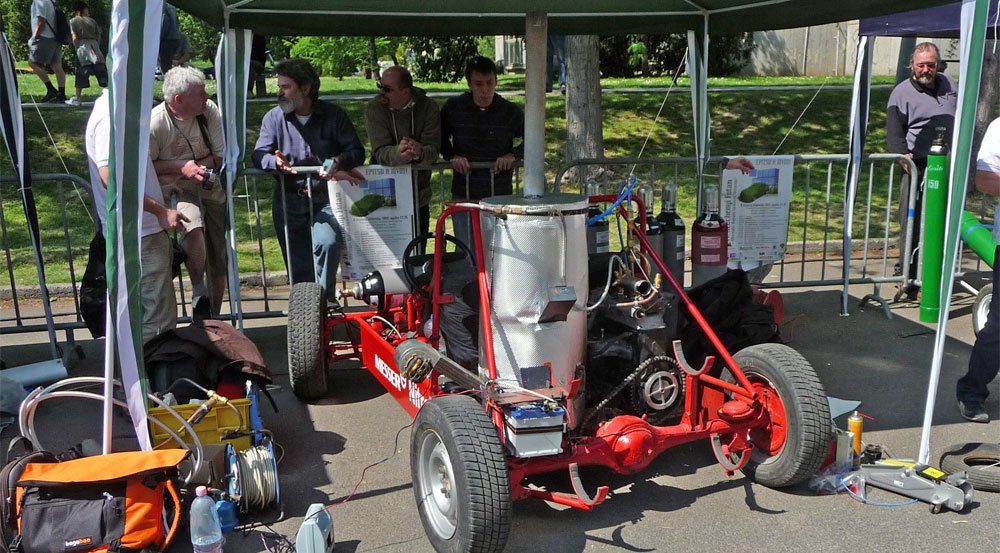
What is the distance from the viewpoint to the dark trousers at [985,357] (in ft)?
15.8

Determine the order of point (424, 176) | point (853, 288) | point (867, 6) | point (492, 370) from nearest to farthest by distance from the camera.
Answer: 1. point (492, 370)
2. point (867, 6)
3. point (424, 176)
4. point (853, 288)

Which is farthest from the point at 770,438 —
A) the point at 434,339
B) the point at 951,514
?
the point at 434,339

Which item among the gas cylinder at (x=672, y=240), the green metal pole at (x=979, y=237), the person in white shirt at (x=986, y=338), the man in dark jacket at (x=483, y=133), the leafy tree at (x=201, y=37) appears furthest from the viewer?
the leafy tree at (x=201, y=37)

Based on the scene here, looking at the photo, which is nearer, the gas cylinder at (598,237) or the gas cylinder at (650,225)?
the gas cylinder at (598,237)

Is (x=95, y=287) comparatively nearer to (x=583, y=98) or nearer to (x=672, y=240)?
(x=672, y=240)

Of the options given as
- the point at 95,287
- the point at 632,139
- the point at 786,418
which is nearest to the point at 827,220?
the point at 786,418

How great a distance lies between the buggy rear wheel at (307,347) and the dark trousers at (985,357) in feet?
12.0

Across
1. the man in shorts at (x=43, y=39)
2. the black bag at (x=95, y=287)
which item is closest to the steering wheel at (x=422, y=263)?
the black bag at (x=95, y=287)

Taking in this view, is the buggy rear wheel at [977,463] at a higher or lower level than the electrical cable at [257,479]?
lower

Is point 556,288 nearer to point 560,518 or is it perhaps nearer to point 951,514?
point 560,518

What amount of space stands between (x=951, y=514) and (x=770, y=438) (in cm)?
82

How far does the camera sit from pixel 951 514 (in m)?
4.02

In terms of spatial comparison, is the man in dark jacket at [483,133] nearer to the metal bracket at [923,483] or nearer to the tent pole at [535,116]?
the tent pole at [535,116]

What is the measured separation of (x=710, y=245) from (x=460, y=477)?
127 inches
